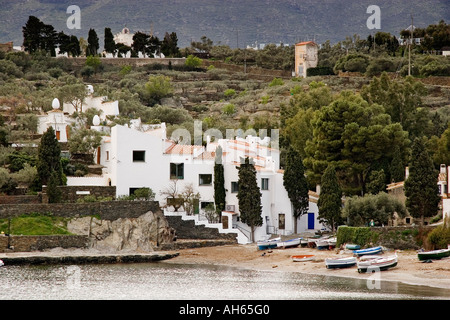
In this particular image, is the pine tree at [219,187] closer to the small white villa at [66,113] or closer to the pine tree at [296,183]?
the pine tree at [296,183]

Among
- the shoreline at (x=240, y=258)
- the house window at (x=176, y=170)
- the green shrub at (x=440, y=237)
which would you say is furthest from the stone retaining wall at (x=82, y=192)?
the green shrub at (x=440, y=237)

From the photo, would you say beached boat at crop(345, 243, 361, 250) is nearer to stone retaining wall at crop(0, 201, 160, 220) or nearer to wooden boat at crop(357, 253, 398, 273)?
wooden boat at crop(357, 253, 398, 273)

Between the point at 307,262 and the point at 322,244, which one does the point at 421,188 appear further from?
the point at 307,262

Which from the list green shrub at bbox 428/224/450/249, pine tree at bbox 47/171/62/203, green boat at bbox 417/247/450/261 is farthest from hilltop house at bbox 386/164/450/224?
pine tree at bbox 47/171/62/203

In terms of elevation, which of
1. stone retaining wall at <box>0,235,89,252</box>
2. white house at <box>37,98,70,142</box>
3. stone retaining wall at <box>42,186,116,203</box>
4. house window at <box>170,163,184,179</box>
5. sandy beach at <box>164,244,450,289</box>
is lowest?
sandy beach at <box>164,244,450,289</box>

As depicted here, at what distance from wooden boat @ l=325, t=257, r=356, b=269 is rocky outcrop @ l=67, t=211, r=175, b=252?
13.0 metres

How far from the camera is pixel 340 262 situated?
50.5 m

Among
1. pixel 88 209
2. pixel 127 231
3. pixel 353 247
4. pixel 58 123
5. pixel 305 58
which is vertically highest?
pixel 305 58

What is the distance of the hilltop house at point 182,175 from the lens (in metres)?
63.0

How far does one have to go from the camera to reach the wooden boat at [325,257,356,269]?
166 feet

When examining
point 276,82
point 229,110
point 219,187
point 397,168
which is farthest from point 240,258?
point 276,82

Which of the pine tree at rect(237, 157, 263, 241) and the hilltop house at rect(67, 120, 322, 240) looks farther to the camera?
the hilltop house at rect(67, 120, 322, 240)

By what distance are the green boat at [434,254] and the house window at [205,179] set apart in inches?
738

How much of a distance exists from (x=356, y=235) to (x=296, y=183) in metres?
9.87
